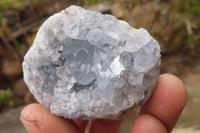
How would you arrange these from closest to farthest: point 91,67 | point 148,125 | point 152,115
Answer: point 91,67 → point 148,125 → point 152,115

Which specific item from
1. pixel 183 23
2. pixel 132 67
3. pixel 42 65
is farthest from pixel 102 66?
pixel 183 23

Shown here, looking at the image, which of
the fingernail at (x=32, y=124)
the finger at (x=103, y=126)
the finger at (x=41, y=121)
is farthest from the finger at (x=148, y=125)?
the fingernail at (x=32, y=124)

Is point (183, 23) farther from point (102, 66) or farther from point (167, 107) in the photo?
point (102, 66)

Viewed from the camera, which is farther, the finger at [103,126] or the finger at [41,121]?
the finger at [103,126]

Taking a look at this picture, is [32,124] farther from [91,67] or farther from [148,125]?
[148,125]

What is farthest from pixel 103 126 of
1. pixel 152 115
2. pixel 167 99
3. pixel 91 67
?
pixel 91 67

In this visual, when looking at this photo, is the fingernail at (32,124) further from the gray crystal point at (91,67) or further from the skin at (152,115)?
the gray crystal point at (91,67)

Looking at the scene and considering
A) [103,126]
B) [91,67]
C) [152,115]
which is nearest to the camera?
[91,67]
